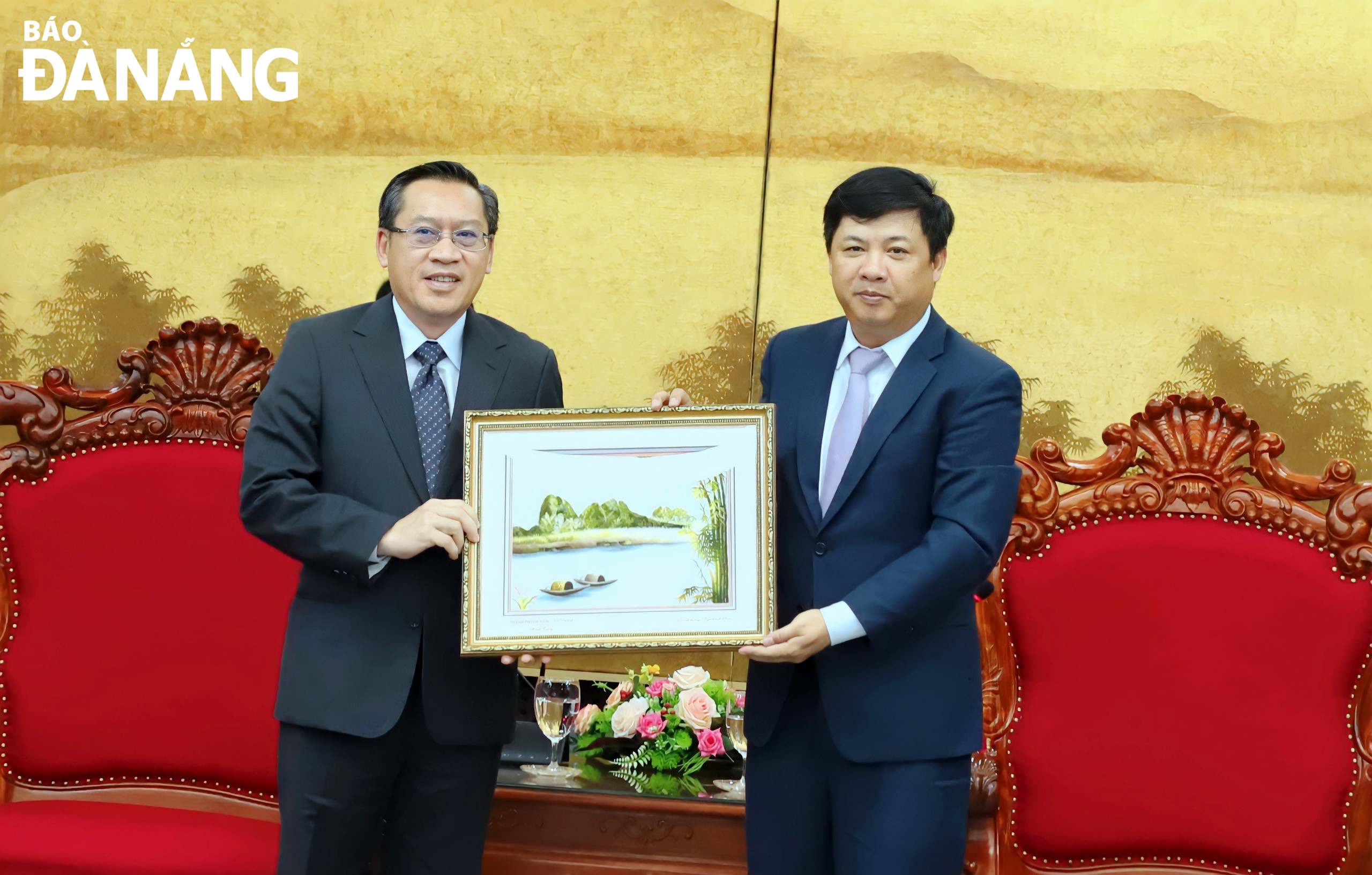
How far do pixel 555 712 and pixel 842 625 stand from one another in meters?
0.99

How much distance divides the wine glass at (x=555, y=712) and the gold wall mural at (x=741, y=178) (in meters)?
0.82

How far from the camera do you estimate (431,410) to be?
1.87 metres

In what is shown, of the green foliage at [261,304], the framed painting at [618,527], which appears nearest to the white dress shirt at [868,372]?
the framed painting at [618,527]

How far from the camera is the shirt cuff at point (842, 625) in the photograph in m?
1.64

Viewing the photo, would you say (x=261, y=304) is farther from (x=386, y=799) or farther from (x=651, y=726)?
(x=386, y=799)

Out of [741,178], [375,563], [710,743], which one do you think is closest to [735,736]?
[710,743]

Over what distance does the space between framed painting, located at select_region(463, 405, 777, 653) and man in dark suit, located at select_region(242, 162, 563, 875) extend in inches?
3.3

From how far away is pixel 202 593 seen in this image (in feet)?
8.45

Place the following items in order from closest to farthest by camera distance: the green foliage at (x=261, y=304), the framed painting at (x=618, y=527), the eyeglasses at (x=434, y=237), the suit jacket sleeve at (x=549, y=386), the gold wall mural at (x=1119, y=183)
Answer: the framed painting at (x=618, y=527)
the eyeglasses at (x=434, y=237)
the suit jacket sleeve at (x=549, y=386)
the gold wall mural at (x=1119, y=183)
the green foliage at (x=261, y=304)

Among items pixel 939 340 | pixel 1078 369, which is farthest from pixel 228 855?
pixel 1078 369

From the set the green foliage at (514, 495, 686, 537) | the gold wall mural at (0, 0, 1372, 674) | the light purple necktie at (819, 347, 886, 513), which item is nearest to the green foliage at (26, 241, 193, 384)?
the gold wall mural at (0, 0, 1372, 674)

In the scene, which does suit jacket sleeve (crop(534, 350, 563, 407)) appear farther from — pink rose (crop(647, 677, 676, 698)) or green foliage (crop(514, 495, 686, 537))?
pink rose (crop(647, 677, 676, 698))

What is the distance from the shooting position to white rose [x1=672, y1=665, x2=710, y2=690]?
256 centimetres

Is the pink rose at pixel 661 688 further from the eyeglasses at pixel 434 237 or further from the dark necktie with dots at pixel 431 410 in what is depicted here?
the eyeglasses at pixel 434 237
